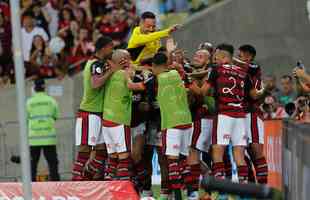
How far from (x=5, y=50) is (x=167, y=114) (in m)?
10.5

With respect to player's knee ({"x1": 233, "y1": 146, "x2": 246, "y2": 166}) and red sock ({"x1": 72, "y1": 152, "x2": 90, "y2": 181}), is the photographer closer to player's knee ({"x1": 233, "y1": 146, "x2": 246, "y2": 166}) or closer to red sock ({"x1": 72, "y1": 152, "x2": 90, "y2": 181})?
player's knee ({"x1": 233, "y1": 146, "x2": 246, "y2": 166})

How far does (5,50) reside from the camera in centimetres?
2408

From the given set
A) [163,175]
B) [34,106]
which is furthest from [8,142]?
[163,175]

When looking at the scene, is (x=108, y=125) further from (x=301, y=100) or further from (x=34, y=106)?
(x=34, y=106)

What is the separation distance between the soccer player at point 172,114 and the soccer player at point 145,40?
673 mm

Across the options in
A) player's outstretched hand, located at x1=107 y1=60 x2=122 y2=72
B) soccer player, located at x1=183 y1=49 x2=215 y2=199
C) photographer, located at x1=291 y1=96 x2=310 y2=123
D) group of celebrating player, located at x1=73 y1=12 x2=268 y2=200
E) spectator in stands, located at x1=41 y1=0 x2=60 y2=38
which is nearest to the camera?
group of celebrating player, located at x1=73 y1=12 x2=268 y2=200

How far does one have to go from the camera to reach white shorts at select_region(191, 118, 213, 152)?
15102mm

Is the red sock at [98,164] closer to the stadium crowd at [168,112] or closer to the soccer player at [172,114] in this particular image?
the stadium crowd at [168,112]

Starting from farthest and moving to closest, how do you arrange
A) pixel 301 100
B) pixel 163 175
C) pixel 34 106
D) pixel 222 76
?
pixel 34 106
pixel 301 100
pixel 163 175
pixel 222 76

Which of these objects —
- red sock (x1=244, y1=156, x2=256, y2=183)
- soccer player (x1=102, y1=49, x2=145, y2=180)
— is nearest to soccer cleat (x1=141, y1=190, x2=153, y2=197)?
soccer player (x1=102, y1=49, x2=145, y2=180)

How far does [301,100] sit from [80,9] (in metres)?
9.02

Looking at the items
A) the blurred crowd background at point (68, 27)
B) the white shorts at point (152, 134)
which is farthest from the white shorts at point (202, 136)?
the blurred crowd background at point (68, 27)

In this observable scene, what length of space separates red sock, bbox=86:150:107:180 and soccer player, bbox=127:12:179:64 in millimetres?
1436

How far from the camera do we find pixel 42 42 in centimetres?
2361
